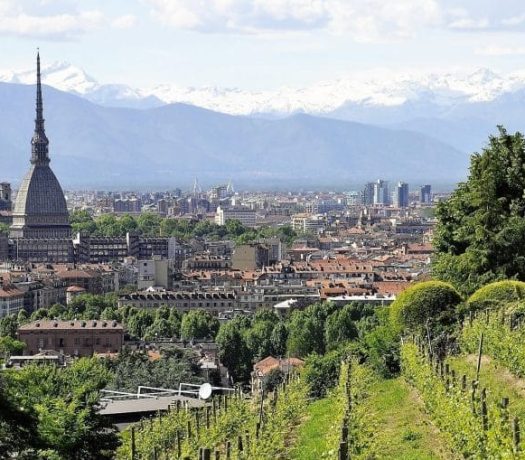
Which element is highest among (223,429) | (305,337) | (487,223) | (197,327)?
(487,223)

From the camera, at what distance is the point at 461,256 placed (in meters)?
33.8

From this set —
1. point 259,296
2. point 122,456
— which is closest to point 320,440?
point 122,456

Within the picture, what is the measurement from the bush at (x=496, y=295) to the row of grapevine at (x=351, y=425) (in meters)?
4.99

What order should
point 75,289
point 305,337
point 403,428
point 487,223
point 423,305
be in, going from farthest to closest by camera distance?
1. point 75,289
2. point 305,337
3. point 487,223
4. point 423,305
5. point 403,428

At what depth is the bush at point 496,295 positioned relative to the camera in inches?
1083

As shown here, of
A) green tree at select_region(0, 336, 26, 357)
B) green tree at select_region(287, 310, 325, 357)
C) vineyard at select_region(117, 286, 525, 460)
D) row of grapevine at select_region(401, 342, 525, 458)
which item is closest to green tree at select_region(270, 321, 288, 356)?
green tree at select_region(287, 310, 325, 357)

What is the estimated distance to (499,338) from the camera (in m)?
22.1

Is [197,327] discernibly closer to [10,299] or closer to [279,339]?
[279,339]

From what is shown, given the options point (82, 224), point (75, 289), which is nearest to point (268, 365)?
point (75, 289)

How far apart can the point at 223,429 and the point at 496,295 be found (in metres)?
7.93

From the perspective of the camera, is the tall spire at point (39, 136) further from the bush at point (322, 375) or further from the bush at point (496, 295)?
the bush at point (496, 295)

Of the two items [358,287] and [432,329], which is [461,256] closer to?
[432,329]

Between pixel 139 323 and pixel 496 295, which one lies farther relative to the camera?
pixel 139 323

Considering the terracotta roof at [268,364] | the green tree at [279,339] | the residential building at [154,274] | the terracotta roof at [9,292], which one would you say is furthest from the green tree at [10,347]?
the residential building at [154,274]
